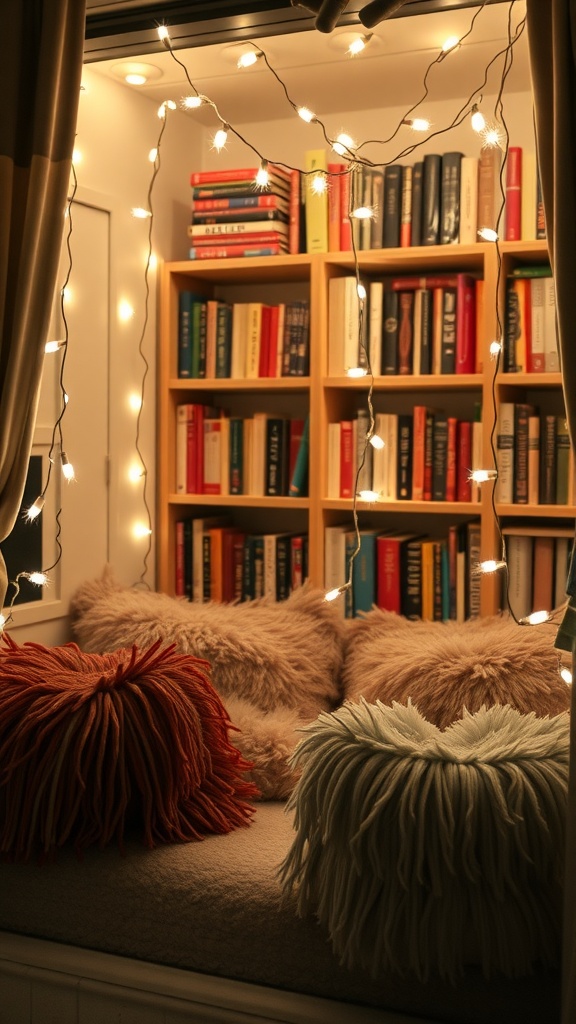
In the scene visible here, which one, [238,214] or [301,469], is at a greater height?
[238,214]

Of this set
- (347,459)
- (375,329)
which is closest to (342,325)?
(375,329)

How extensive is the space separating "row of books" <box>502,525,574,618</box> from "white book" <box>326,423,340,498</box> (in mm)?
458

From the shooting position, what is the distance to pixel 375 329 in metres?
2.72

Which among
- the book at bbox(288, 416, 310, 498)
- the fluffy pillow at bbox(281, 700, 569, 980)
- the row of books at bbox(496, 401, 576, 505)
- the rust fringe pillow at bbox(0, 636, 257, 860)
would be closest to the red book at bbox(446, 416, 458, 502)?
the row of books at bbox(496, 401, 576, 505)

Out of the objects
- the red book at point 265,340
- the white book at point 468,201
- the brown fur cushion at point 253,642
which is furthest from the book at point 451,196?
the brown fur cushion at point 253,642

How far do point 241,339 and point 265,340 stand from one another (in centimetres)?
7

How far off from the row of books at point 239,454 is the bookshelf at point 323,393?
0.04m

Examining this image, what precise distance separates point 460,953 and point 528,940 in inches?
3.5

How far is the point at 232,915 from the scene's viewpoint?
60.6 inches

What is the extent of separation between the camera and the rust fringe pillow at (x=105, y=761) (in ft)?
5.34

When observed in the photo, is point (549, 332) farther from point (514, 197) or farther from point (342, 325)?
point (342, 325)

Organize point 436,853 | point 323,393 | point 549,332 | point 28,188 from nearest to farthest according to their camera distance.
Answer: point 436,853
point 28,188
point 549,332
point 323,393

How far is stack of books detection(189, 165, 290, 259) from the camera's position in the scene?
109 inches

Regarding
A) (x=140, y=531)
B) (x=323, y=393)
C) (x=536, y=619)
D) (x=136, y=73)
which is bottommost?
(x=536, y=619)
